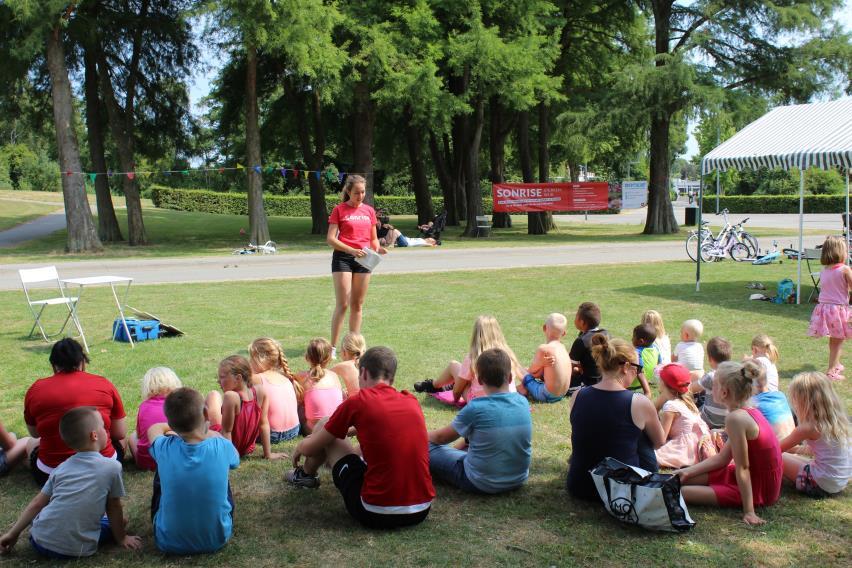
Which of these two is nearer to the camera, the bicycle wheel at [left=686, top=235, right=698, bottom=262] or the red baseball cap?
the red baseball cap

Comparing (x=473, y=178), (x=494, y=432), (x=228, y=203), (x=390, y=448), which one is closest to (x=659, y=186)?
(x=473, y=178)

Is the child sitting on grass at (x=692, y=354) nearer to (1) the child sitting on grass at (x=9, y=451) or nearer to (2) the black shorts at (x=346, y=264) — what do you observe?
(2) the black shorts at (x=346, y=264)

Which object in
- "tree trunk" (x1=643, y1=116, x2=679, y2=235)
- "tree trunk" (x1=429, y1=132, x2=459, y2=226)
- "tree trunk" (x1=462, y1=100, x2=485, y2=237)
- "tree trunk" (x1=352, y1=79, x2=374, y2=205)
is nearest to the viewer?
"tree trunk" (x1=352, y1=79, x2=374, y2=205)

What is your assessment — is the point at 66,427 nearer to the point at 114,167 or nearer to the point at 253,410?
the point at 253,410

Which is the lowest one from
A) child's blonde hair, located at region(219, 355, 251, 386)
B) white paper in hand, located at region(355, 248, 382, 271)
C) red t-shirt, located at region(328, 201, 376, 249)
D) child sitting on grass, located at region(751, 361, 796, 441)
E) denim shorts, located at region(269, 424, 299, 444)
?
denim shorts, located at region(269, 424, 299, 444)

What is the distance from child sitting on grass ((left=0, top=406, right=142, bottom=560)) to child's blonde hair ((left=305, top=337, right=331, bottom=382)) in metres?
1.99

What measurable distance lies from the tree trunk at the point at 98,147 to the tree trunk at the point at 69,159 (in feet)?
11.6

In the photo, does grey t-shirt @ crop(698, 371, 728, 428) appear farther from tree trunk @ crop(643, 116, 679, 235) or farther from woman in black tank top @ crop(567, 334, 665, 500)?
tree trunk @ crop(643, 116, 679, 235)

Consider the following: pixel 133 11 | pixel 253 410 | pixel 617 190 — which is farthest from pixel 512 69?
pixel 617 190

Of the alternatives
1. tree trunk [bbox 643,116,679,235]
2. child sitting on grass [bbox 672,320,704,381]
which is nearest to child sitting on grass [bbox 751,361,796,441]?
child sitting on grass [bbox 672,320,704,381]

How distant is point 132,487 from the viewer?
4.96m

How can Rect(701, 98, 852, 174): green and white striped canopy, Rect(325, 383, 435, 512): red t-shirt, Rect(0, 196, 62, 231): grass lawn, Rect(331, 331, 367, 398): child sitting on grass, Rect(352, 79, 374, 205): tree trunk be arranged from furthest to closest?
1. Rect(0, 196, 62, 231): grass lawn
2. Rect(352, 79, 374, 205): tree trunk
3. Rect(701, 98, 852, 174): green and white striped canopy
4. Rect(331, 331, 367, 398): child sitting on grass
5. Rect(325, 383, 435, 512): red t-shirt

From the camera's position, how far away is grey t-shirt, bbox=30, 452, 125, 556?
389 cm

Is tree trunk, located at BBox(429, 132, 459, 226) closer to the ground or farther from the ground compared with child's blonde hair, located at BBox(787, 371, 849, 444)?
farther from the ground
